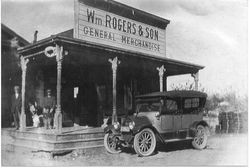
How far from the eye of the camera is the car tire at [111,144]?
8023 mm

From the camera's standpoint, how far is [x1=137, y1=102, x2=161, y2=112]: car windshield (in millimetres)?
8266

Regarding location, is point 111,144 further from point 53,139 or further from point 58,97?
point 58,97

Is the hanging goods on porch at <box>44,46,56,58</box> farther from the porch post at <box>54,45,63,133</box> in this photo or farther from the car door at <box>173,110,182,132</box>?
the car door at <box>173,110,182,132</box>

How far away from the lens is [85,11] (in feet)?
31.4

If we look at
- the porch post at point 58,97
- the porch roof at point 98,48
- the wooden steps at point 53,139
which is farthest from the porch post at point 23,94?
the porch post at point 58,97

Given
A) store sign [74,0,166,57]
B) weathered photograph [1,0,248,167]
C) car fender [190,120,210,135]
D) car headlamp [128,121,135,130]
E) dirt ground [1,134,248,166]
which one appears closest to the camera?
dirt ground [1,134,248,166]

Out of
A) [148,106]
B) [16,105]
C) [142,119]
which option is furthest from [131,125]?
[16,105]

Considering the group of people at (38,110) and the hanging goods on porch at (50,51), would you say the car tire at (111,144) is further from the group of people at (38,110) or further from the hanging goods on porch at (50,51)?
the hanging goods on porch at (50,51)

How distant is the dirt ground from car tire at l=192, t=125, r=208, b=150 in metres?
0.13

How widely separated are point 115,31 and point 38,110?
3.17 meters

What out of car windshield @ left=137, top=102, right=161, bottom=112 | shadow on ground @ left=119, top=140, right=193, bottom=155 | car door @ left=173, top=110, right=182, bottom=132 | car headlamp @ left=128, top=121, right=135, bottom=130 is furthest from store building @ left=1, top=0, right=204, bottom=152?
car door @ left=173, top=110, right=182, bottom=132

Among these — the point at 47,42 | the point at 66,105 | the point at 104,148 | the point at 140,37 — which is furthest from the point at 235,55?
the point at 66,105

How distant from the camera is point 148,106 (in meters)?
8.43

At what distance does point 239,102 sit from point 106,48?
3652 millimetres
